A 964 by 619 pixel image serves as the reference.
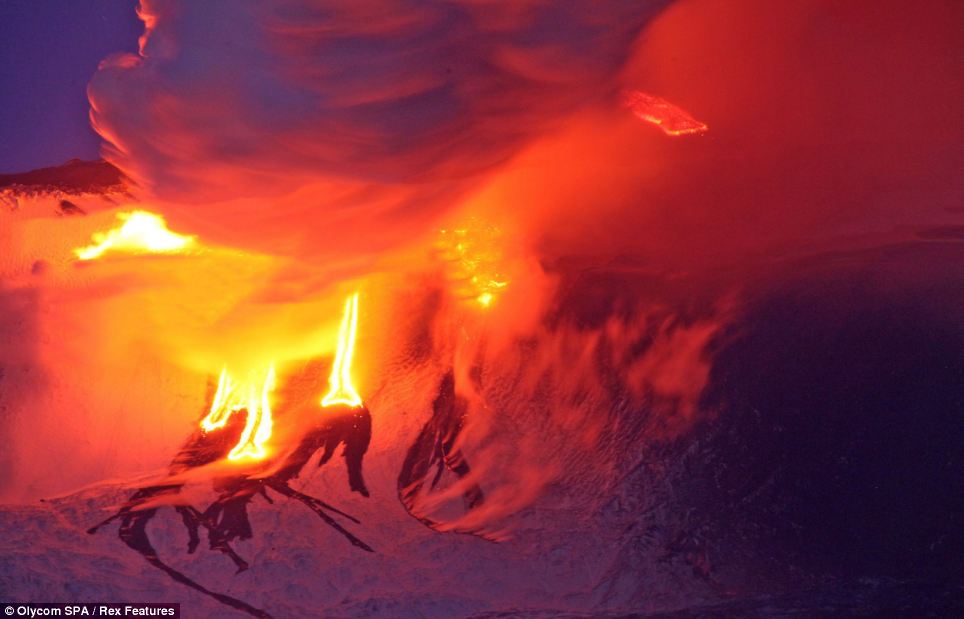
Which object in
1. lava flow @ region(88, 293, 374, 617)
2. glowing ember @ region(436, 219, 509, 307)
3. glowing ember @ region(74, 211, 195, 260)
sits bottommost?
lava flow @ region(88, 293, 374, 617)

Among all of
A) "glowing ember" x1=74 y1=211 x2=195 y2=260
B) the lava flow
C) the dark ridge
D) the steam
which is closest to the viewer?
the steam

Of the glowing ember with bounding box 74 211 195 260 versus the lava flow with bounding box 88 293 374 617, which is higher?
the glowing ember with bounding box 74 211 195 260

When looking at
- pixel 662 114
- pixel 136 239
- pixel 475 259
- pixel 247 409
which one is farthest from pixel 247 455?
pixel 662 114

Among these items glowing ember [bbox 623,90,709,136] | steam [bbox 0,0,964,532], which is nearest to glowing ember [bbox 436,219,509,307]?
steam [bbox 0,0,964,532]

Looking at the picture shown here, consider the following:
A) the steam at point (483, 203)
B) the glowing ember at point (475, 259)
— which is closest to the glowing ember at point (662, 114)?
the steam at point (483, 203)

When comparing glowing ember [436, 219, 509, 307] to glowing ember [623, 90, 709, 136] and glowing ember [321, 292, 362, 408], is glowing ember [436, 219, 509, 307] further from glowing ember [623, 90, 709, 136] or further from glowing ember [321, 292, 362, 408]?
glowing ember [623, 90, 709, 136]
